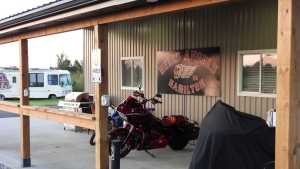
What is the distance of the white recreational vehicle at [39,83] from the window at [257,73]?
22.6 meters

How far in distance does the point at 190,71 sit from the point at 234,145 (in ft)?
14.8

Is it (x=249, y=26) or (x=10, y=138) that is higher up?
(x=249, y=26)

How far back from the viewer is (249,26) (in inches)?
279

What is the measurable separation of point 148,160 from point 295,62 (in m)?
4.64

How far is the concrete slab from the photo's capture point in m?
6.73

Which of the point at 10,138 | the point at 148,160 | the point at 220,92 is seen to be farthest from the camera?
the point at 10,138

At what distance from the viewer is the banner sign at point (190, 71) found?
25.7 feet

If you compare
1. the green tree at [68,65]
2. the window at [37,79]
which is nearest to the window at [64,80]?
the window at [37,79]

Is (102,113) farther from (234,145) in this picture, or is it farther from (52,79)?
(52,79)

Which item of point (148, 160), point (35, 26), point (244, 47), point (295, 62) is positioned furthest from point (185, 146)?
point (295, 62)

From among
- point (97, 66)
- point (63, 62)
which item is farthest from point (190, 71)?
point (63, 62)

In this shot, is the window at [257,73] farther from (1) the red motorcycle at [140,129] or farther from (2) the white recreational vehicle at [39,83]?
(2) the white recreational vehicle at [39,83]

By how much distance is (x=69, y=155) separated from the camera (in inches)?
297

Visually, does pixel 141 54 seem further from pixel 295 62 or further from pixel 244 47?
pixel 295 62
